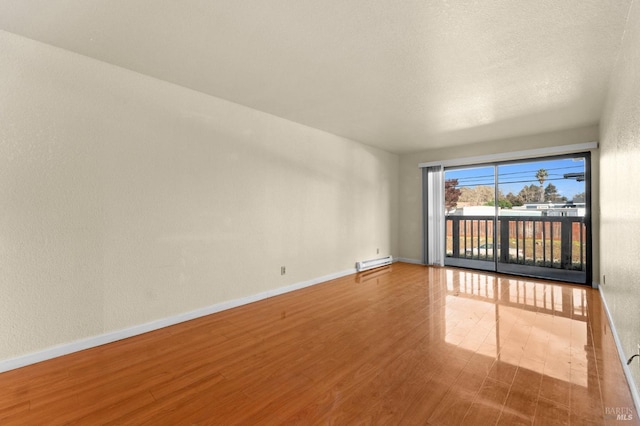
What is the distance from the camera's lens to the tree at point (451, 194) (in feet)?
19.6

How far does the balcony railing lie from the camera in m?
4.71

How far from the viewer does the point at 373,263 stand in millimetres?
5734

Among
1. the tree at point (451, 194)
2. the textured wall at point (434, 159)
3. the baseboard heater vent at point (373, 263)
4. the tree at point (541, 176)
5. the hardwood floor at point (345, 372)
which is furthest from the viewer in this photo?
the tree at point (451, 194)

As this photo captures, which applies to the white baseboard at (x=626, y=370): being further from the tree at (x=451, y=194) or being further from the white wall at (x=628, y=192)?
the tree at (x=451, y=194)

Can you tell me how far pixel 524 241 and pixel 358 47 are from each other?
4953 millimetres

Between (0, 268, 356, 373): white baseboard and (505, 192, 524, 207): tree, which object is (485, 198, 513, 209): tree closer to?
(505, 192, 524, 207): tree

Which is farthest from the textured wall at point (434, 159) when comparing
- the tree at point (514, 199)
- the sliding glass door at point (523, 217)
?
the tree at point (514, 199)

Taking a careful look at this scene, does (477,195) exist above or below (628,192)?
above

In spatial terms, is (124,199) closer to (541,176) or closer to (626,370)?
(626,370)

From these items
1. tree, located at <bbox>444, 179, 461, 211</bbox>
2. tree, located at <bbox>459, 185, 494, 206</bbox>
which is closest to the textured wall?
tree, located at <bbox>444, 179, 461, 211</bbox>

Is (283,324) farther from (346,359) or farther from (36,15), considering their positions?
(36,15)

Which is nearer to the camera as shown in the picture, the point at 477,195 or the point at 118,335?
the point at 118,335

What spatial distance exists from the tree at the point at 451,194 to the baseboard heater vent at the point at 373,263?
1713mm

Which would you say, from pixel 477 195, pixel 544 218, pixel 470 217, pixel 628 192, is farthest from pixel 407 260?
pixel 628 192
